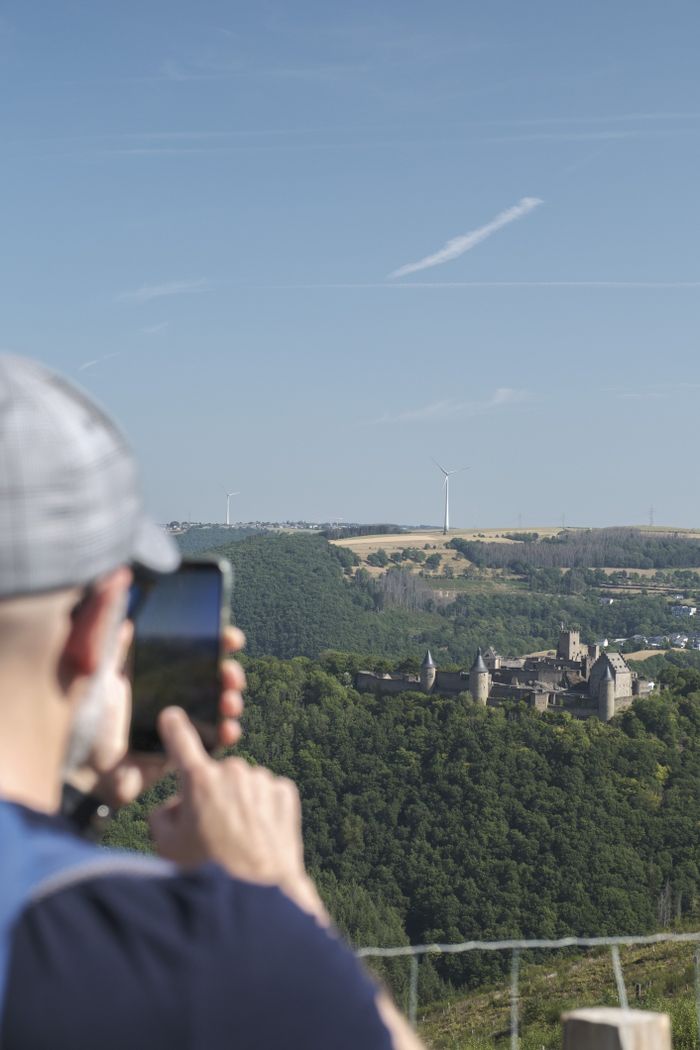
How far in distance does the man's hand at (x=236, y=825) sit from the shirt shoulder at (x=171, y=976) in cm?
18

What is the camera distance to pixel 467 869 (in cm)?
5219

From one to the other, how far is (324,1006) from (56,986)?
0.66 feet

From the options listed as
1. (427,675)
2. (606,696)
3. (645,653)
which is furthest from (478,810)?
(645,653)

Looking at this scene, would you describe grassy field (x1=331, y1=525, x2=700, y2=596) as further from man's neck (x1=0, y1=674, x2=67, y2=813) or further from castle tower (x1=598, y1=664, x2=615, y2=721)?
man's neck (x1=0, y1=674, x2=67, y2=813)

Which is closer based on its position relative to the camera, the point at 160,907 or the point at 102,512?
the point at 160,907

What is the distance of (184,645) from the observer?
1.61 meters

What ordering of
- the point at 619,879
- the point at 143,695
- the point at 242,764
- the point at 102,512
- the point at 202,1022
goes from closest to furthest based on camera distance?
the point at 202,1022, the point at 102,512, the point at 242,764, the point at 143,695, the point at 619,879

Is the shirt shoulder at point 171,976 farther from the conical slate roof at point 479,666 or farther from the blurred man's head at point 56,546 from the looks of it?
the conical slate roof at point 479,666

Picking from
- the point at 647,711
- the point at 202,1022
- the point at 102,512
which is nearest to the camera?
the point at 202,1022

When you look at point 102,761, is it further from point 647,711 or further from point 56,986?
point 647,711

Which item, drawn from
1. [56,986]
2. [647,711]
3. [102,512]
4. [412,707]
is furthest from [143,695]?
[412,707]

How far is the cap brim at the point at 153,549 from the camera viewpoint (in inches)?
49.2

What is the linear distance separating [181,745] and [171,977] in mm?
340

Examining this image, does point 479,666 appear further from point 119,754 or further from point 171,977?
point 171,977
